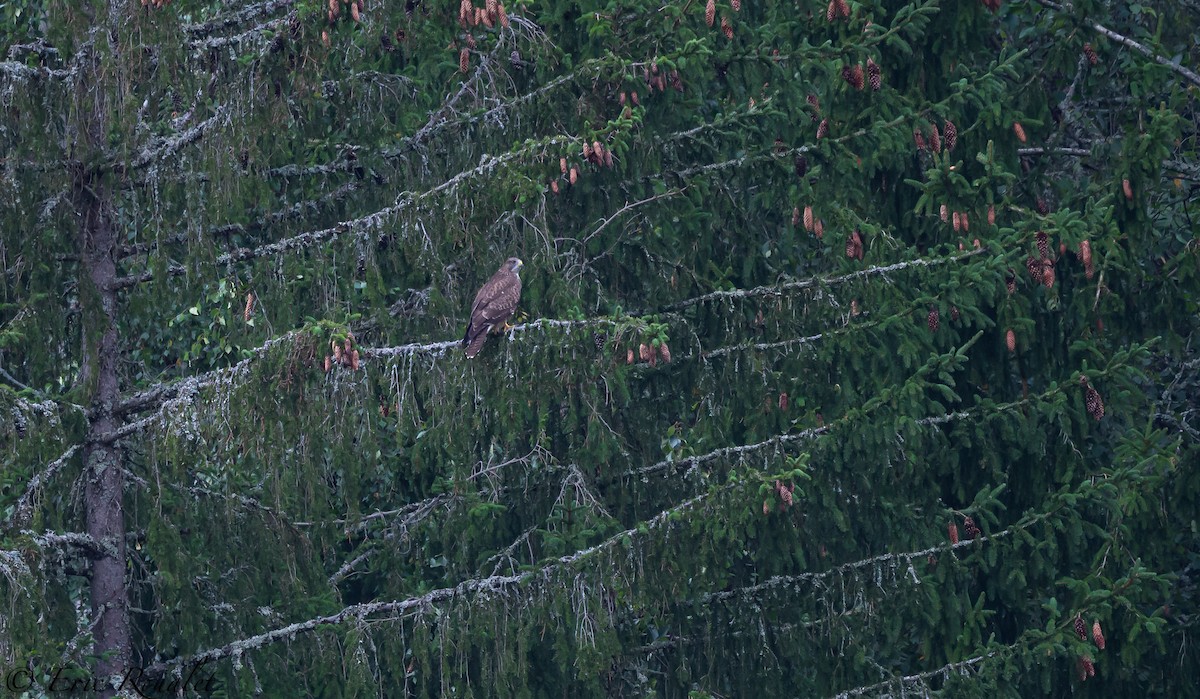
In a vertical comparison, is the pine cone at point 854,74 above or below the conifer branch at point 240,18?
below

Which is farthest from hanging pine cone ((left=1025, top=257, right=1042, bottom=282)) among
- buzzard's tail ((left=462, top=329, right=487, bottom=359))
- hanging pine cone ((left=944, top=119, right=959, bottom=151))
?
buzzard's tail ((left=462, top=329, right=487, bottom=359))

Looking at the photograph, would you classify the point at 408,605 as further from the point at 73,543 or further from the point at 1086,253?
the point at 1086,253

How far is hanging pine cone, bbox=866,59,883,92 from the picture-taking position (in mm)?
9578

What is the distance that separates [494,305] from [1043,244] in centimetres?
315

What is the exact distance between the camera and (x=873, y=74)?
9.62 metres

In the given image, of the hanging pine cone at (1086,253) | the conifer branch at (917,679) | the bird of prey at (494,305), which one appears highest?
the bird of prey at (494,305)

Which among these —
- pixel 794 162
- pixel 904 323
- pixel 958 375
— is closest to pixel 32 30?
pixel 794 162

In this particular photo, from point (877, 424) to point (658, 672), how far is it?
2.71 metres

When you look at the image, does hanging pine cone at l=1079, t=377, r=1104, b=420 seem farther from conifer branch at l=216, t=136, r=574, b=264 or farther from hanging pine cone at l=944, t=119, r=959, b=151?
conifer branch at l=216, t=136, r=574, b=264

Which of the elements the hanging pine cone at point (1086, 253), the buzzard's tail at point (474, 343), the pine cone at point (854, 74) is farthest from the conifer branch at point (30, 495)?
the hanging pine cone at point (1086, 253)

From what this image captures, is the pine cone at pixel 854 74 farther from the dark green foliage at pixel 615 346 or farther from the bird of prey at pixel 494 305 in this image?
the bird of prey at pixel 494 305

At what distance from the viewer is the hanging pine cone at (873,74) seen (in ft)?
31.4

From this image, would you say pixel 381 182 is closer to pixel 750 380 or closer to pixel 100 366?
pixel 100 366

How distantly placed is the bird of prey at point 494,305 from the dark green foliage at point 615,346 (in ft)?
0.62
